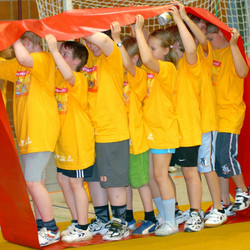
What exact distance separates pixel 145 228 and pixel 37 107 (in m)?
1.11

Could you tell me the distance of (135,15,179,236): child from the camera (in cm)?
359

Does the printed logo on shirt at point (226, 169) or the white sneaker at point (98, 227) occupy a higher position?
the printed logo on shirt at point (226, 169)

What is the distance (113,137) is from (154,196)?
644 millimetres

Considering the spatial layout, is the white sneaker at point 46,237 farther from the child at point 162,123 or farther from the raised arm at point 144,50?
the raised arm at point 144,50

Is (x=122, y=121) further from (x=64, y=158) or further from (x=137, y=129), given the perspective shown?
(x=64, y=158)

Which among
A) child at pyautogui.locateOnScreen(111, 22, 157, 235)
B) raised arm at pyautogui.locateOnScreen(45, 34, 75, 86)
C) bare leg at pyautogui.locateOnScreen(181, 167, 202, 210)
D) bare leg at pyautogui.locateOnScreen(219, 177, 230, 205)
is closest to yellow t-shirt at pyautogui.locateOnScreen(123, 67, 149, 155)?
child at pyautogui.locateOnScreen(111, 22, 157, 235)

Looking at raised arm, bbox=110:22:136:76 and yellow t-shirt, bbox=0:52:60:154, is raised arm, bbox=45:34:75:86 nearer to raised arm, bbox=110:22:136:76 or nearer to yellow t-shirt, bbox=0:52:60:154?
yellow t-shirt, bbox=0:52:60:154

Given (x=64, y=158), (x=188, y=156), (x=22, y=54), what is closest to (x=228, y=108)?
(x=188, y=156)

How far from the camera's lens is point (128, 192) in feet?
12.9

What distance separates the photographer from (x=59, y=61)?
3301 mm

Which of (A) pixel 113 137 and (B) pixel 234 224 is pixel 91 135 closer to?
(A) pixel 113 137

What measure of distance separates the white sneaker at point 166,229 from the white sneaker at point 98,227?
37 centimetres

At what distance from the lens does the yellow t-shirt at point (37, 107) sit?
11.2 ft

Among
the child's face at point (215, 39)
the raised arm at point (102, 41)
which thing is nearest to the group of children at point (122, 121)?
the raised arm at point (102, 41)
